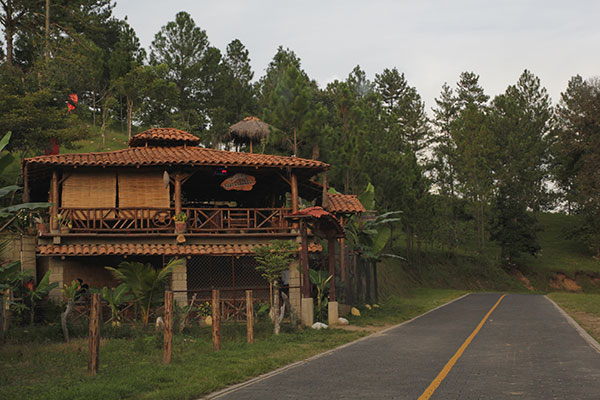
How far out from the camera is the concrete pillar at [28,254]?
2039 cm

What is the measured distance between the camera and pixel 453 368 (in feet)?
37.5

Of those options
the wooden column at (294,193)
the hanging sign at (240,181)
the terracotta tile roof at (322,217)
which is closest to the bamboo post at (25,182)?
the hanging sign at (240,181)

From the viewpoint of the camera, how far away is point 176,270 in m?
21.0

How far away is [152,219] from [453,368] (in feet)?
45.1

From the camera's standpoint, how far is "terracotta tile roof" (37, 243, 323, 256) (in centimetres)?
2033

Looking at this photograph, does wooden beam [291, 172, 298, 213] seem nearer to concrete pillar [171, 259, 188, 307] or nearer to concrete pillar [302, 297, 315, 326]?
concrete pillar [302, 297, 315, 326]

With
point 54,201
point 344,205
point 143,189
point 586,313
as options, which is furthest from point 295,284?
point 586,313

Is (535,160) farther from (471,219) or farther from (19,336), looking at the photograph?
(19,336)

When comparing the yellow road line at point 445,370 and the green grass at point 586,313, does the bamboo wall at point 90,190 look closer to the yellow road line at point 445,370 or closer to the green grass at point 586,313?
the yellow road line at point 445,370

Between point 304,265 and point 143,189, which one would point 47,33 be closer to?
point 143,189

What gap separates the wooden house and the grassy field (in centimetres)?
430

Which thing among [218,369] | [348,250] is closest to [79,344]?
[218,369]

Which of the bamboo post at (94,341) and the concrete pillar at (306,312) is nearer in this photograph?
the bamboo post at (94,341)

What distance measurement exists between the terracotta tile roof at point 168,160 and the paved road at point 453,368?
7435 mm
